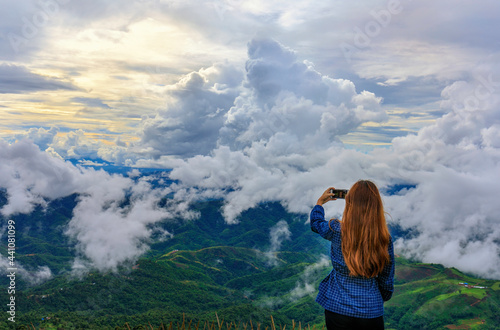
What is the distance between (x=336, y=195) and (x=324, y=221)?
1.76 feet

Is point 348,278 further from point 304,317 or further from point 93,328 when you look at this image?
point 304,317

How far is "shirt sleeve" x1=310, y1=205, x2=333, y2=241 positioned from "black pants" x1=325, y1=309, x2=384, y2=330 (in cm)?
107

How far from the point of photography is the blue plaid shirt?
4.34 meters

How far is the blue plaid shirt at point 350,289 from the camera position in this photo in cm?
434

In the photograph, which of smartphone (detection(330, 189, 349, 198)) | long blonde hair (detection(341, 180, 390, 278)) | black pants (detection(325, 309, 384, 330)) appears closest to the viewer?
long blonde hair (detection(341, 180, 390, 278))

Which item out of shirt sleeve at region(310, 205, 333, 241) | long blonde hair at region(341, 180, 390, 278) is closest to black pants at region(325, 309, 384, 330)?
long blonde hair at region(341, 180, 390, 278)

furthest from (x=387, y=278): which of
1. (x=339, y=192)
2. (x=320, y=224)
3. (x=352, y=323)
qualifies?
(x=339, y=192)

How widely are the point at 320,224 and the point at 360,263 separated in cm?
84

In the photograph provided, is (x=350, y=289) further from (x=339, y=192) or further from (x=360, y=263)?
(x=339, y=192)

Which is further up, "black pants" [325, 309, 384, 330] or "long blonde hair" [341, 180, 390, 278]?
"long blonde hair" [341, 180, 390, 278]

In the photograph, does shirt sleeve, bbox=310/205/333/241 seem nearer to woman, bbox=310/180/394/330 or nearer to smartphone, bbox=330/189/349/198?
woman, bbox=310/180/394/330

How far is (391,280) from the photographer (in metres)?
4.47

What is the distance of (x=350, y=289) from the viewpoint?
4.43m

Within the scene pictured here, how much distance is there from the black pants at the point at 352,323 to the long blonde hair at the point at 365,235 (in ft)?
2.06
